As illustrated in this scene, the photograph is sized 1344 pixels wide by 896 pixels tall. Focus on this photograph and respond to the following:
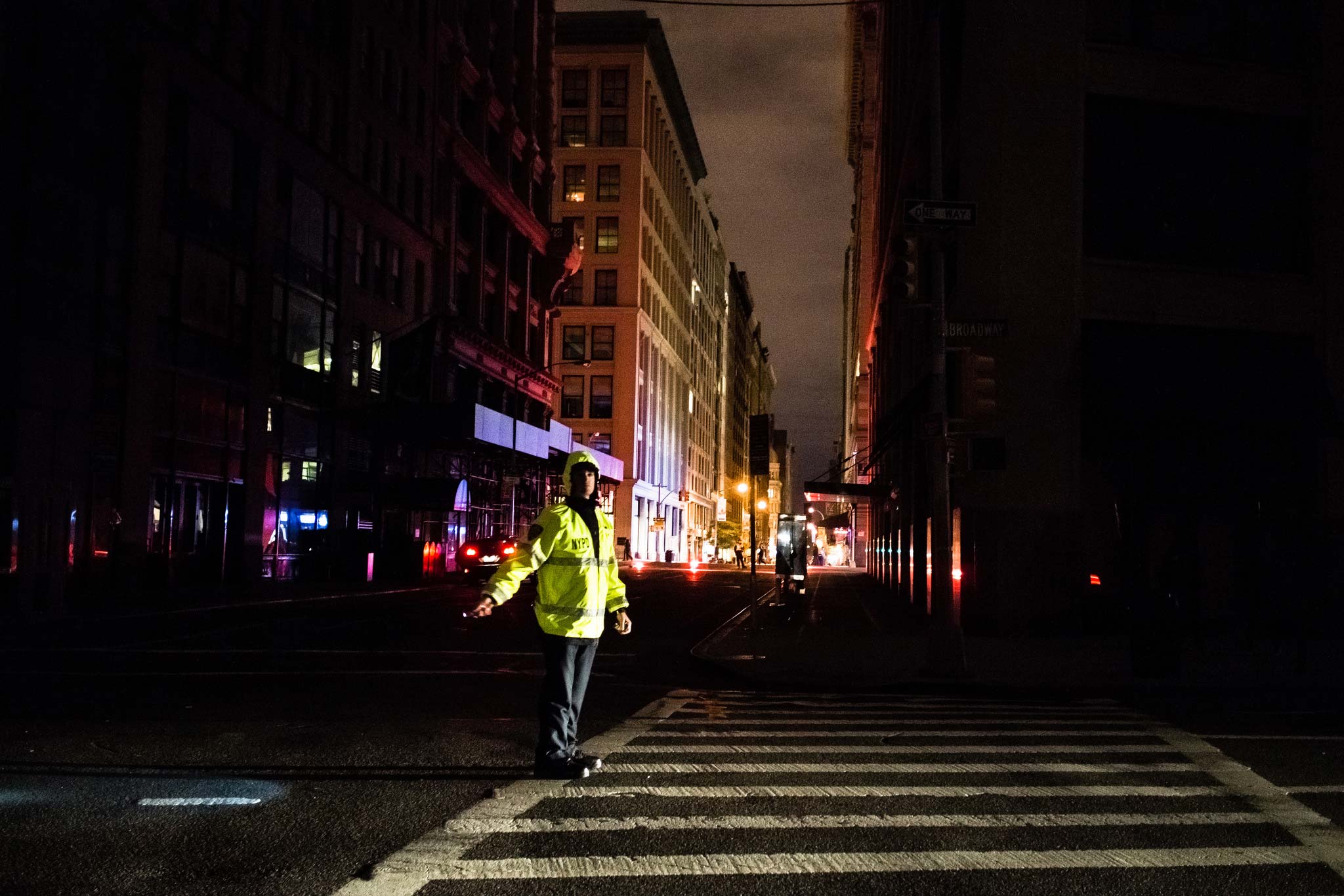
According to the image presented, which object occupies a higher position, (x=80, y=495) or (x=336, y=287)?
(x=336, y=287)

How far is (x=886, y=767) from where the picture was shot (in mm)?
8164

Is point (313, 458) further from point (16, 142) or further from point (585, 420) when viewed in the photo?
point (585, 420)

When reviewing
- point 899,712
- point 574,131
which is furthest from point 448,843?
point 574,131

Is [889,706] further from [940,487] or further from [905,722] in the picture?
[940,487]

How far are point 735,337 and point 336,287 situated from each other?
125 m

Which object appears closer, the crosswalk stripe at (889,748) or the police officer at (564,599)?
the police officer at (564,599)

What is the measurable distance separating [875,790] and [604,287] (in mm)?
84493

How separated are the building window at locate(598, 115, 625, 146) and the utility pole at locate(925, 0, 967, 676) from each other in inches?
3045

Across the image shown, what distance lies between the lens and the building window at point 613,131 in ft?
296

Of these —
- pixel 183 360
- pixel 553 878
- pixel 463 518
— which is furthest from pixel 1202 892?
pixel 463 518

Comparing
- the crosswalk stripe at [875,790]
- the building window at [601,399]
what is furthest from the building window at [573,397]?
the crosswalk stripe at [875,790]

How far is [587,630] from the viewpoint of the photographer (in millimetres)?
7531

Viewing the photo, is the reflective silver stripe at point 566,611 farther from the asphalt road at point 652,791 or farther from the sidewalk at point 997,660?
the sidewalk at point 997,660

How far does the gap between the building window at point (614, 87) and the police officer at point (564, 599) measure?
282 ft
